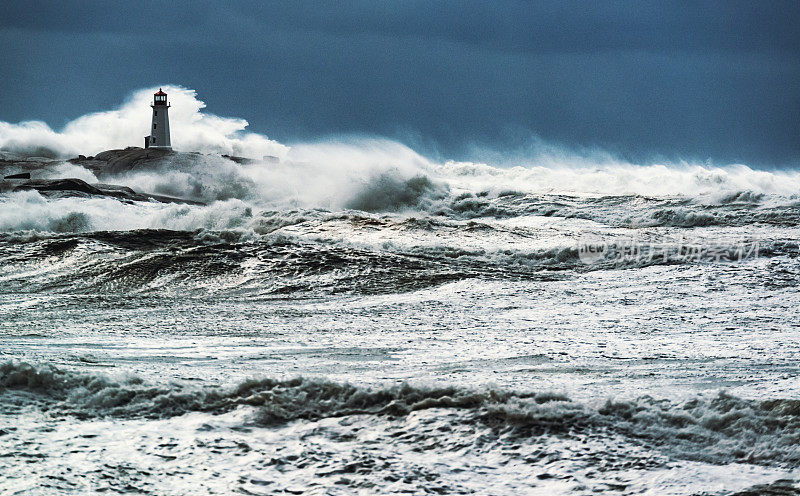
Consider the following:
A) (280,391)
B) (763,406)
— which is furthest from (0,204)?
(763,406)

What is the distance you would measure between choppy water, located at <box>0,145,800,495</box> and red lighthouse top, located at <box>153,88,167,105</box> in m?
32.6

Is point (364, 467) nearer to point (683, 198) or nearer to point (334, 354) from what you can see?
point (334, 354)

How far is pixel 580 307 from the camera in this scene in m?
6.60

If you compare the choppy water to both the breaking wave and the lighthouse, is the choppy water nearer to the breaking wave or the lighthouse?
the breaking wave

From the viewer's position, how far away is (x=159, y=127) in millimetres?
42688

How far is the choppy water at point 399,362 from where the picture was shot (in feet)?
8.92

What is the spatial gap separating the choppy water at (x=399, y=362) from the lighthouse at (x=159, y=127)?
31.7m

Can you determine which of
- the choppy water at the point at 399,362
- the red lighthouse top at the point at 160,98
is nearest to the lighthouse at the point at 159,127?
the red lighthouse top at the point at 160,98

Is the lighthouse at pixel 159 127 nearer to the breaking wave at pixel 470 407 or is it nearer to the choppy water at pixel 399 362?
the choppy water at pixel 399 362

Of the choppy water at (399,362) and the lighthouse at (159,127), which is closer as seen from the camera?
the choppy water at (399,362)

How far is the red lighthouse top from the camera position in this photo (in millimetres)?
43125

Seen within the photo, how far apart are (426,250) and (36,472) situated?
7.81 meters

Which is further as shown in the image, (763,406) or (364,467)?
(763,406)

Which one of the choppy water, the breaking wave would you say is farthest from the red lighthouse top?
the breaking wave
